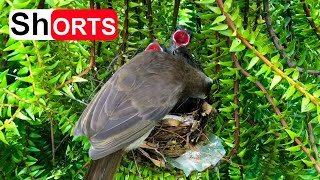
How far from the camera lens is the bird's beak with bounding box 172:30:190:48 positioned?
1.01 m

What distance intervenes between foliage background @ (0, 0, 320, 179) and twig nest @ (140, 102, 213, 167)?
0.08 feet

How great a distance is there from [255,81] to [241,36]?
0.09 metres

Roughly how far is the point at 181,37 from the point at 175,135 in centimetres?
18

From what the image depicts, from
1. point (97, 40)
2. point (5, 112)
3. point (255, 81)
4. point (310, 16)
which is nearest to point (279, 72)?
point (255, 81)

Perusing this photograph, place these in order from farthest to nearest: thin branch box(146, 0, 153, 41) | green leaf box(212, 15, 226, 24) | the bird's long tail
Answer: thin branch box(146, 0, 153, 41) → the bird's long tail → green leaf box(212, 15, 226, 24)

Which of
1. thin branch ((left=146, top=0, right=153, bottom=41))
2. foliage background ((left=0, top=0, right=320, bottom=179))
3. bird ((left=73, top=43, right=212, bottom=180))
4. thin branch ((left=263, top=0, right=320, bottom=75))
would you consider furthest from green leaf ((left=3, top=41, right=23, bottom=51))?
thin branch ((left=263, top=0, right=320, bottom=75))

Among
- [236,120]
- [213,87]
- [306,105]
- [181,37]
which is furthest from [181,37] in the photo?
[306,105]

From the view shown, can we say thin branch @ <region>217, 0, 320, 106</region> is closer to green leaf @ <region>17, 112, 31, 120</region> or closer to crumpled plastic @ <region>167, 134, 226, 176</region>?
crumpled plastic @ <region>167, 134, 226, 176</region>

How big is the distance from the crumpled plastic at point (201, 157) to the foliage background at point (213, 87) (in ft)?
0.05

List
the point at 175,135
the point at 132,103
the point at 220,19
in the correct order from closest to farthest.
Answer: the point at 220,19
the point at 132,103
the point at 175,135

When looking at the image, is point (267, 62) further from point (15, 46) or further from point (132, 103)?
point (15, 46)

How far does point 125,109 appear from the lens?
856 mm

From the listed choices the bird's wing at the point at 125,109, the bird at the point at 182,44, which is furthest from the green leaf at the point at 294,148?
the bird at the point at 182,44

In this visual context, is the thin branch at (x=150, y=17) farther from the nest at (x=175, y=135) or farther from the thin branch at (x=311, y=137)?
the thin branch at (x=311, y=137)
